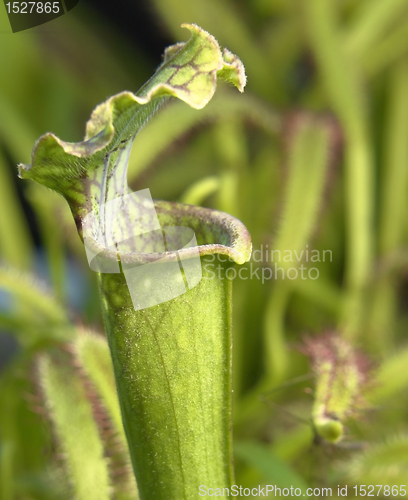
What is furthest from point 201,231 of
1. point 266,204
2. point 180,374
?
point 266,204

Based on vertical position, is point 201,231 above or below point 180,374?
above

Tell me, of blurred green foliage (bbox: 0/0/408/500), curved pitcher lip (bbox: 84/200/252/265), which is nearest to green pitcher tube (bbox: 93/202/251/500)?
curved pitcher lip (bbox: 84/200/252/265)

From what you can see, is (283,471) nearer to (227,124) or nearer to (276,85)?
(227,124)

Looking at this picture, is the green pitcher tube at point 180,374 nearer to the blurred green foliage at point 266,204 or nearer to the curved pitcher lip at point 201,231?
the curved pitcher lip at point 201,231

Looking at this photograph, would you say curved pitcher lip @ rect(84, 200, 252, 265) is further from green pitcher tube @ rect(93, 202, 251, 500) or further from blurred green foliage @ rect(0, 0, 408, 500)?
blurred green foliage @ rect(0, 0, 408, 500)

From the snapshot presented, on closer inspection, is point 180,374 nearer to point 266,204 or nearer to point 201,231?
point 201,231

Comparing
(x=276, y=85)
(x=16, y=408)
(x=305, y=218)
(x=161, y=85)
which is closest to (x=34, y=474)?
(x=16, y=408)
